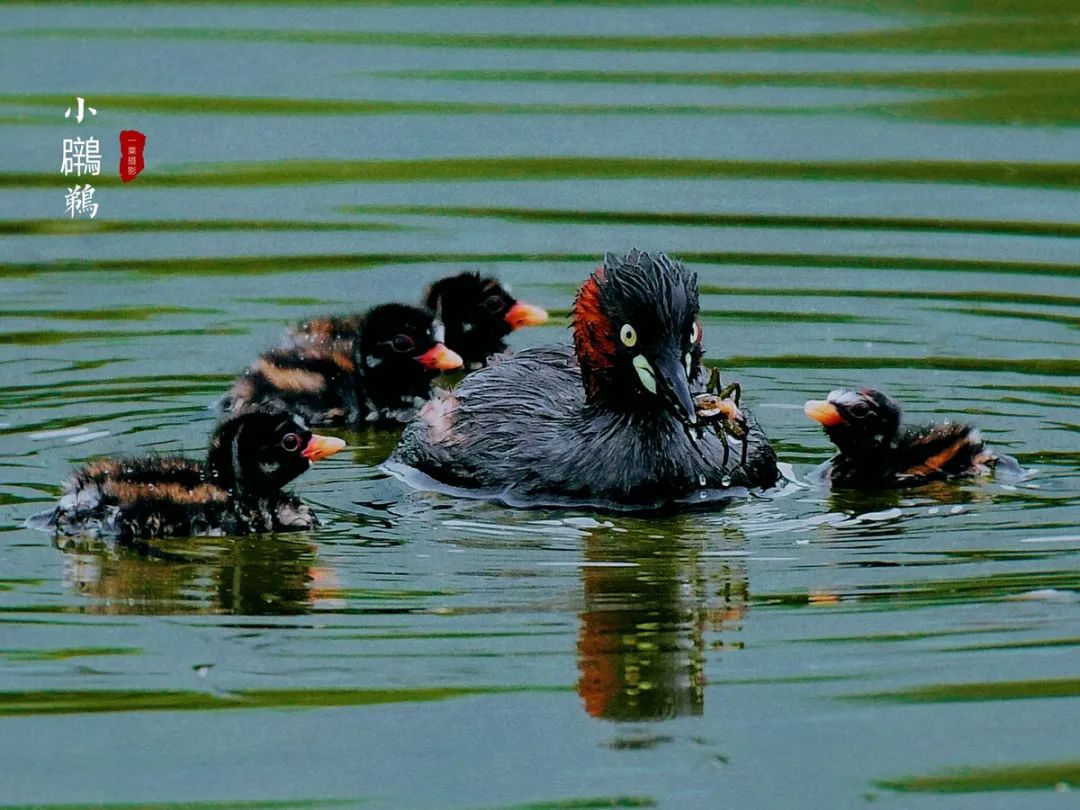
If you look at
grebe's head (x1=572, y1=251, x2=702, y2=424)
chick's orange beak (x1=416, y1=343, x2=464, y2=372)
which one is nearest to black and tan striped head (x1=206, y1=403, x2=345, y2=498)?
grebe's head (x1=572, y1=251, x2=702, y2=424)

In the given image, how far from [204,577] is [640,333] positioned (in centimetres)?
189

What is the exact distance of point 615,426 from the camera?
374 inches

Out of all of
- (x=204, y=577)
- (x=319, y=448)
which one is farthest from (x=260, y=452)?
(x=204, y=577)

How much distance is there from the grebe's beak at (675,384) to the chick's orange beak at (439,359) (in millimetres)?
2310

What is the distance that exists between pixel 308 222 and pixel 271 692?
6.78 m

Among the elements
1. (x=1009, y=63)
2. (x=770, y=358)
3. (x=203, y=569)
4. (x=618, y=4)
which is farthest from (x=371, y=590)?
(x=618, y=4)

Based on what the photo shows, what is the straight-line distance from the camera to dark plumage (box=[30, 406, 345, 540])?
8680 mm

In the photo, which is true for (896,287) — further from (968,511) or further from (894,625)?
(894,625)

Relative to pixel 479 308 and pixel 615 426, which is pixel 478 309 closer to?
pixel 479 308

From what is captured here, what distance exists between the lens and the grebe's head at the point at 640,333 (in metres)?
9.23

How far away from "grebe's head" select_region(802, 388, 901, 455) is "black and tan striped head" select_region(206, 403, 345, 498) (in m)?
1.88

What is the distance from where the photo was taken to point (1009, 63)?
612 inches

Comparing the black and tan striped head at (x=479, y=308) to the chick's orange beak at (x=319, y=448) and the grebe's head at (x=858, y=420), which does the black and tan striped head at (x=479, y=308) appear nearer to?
the grebe's head at (x=858, y=420)

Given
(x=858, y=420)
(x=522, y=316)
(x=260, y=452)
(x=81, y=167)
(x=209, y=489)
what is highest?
(x=81, y=167)
